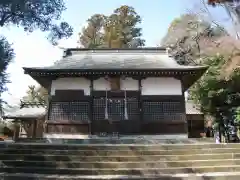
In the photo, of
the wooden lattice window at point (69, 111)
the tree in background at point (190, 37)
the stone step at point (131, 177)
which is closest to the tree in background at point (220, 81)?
the tree in background at point (190, 37)

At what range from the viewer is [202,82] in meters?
21.1

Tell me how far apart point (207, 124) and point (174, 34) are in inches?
504

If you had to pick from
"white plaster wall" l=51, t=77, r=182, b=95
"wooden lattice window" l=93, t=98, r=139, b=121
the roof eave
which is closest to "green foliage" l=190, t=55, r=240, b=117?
the roof eave

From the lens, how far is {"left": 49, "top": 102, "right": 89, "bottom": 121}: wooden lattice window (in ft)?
48.2

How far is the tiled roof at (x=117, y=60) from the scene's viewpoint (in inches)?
606

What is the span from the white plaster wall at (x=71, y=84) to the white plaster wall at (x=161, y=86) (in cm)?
328

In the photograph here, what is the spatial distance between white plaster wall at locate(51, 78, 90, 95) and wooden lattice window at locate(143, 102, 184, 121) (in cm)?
347

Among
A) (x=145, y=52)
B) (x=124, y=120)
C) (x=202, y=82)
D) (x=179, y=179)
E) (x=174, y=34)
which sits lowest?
(x=179, y=179)

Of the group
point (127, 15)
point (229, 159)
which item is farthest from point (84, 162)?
point (127, 15)

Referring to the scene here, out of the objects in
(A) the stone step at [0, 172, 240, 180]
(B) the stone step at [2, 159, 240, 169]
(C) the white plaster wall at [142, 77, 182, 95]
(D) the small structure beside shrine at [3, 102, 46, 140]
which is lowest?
(A) the stone step at [0, 172, 240, 180]

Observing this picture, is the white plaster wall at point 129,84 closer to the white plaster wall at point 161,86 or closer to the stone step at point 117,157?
the white plaster wall at point 161,86

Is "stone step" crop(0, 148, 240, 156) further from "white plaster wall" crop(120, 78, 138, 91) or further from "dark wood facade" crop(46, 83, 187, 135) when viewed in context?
"white plaster wall" crop(120, 78, 138, 91)

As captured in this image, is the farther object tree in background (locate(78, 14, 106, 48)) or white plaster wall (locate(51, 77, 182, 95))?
tree in background (locate(78, 14, 106, 48))

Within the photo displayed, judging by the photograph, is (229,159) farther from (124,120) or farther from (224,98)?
(224,98)
